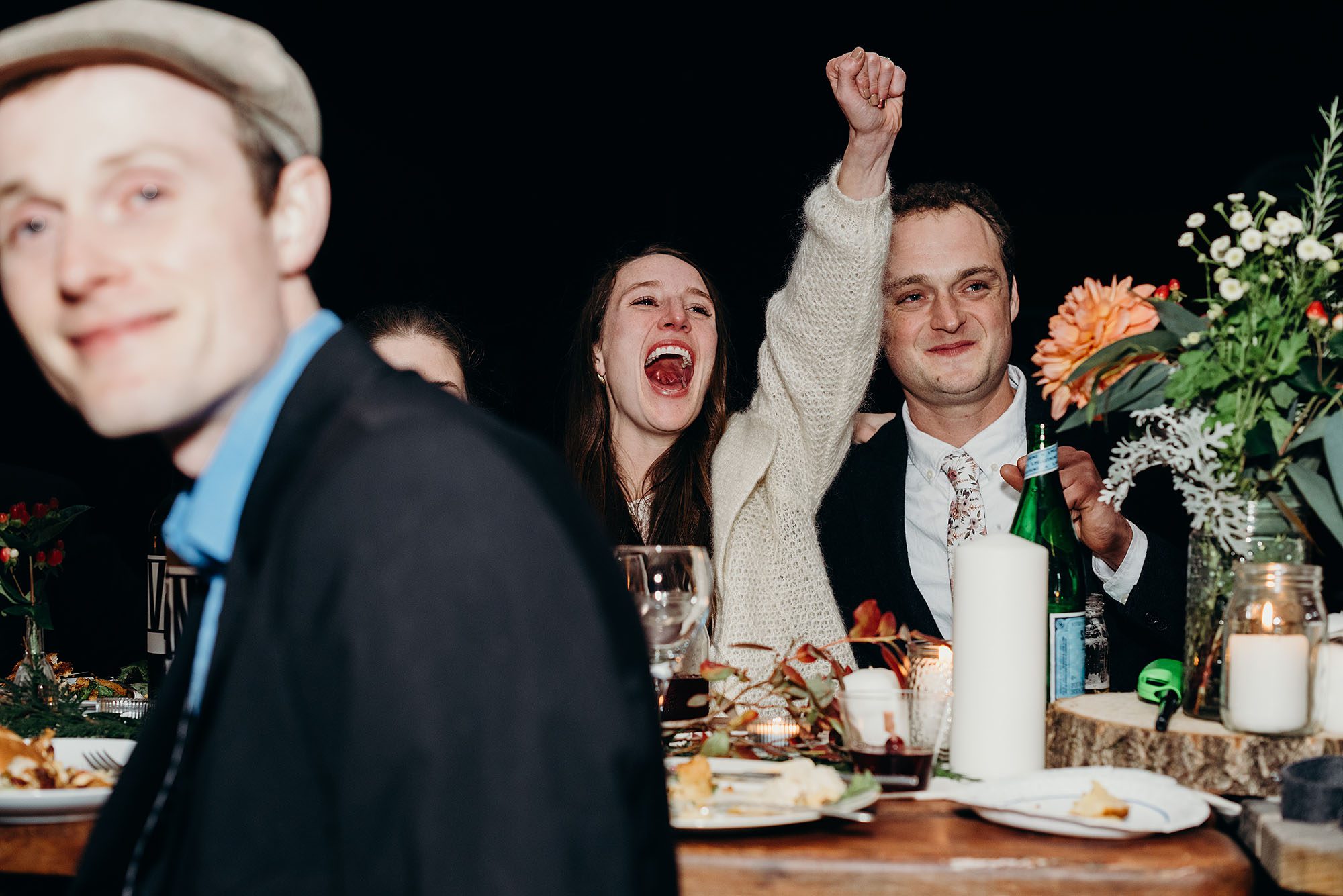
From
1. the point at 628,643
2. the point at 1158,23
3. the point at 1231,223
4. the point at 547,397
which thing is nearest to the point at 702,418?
the point at 1231,223

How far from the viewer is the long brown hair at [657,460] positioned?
2.48 meters

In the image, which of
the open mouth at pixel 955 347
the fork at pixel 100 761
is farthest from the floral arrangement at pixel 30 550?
the open mouth at pixel 955 347

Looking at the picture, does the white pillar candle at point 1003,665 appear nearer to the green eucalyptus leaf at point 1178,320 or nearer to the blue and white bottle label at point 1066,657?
the blue and white bottle label at point 1066,657

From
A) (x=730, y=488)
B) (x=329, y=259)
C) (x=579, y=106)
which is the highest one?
(x=579, y=106)

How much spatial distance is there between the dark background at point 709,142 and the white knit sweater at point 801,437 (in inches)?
61.9

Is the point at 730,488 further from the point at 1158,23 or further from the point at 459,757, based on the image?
the point at 1158,23

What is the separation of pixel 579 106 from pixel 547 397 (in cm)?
132

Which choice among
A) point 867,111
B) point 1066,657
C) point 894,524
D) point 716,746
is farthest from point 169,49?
point 894,524

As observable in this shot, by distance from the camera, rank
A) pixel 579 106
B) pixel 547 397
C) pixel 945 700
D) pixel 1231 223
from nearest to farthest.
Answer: pixel 945 700 → pixel 1231 223 → pixel 547 397 → pixel 579 106

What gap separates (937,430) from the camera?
9.18 ft

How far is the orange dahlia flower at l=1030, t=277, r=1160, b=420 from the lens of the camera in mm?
1484

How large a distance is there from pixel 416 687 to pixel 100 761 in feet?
3.20

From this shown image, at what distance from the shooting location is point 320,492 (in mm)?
527

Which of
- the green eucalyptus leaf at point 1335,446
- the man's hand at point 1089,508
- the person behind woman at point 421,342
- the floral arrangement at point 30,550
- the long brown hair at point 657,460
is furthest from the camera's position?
the long brown hair at point 657,460
